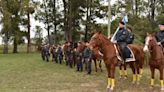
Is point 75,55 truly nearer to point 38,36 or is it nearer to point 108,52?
point 108,52

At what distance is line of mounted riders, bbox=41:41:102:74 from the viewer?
70.2 feet

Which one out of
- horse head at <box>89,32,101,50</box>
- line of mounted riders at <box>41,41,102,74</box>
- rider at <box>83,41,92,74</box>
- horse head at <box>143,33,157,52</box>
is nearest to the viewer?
horse head at <box>89,32,101,50</box>

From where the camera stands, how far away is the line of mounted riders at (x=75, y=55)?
21.4 metres

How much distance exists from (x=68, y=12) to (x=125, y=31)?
40499 millimetres

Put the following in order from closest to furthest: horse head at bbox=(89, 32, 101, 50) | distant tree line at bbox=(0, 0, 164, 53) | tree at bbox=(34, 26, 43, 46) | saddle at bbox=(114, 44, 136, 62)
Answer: horse head at bbox=(89, 32, 101, 50) → saddle at bbox=(114, 44, 136, 62) → distant tree line at bbox=(0, 0, 164, 53) → tree at bbox=(34, 26, 43, 46)

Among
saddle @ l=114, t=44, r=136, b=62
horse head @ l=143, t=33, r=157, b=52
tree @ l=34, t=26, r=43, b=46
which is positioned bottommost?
tree @ l=34, t=26, r=43, b=46

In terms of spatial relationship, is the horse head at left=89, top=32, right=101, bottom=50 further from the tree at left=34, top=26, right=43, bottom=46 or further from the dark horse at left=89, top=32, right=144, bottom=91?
the tree at left=34, top=26, right=43, bottom=46

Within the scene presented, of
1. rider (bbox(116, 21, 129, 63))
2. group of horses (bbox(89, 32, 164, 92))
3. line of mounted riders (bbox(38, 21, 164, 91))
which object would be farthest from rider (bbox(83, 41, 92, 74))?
group of horses (bbox(89, 32, 164, 92))

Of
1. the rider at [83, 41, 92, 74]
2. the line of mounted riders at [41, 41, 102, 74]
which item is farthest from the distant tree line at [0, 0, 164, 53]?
the rider at [83, 41, 92, 74]

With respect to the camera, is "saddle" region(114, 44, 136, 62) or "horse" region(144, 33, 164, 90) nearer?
"horse" region(144, 33, 164, 90)

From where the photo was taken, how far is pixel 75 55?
83.7 ft

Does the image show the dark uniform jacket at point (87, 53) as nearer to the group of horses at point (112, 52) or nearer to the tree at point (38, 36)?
the group of horses at point (112, 52)

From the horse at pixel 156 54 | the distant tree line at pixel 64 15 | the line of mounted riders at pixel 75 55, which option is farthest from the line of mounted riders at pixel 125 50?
the distant tree line at pixel 64 15

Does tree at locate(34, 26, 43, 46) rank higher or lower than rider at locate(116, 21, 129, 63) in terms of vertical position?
lower
